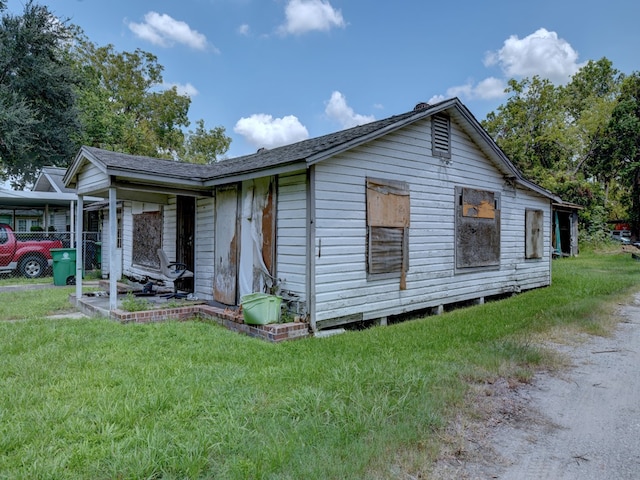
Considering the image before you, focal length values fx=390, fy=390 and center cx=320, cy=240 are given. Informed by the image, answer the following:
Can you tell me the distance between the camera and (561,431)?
3.01m

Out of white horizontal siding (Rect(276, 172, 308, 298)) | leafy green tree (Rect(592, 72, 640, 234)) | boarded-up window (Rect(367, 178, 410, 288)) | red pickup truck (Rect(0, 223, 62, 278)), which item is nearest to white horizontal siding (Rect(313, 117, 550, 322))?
boarded-up window (Rect(367, 178, 410, 288))

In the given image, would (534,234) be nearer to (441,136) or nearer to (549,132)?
(441,136)

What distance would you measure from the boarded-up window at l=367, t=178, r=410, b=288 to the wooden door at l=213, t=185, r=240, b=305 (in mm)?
2453

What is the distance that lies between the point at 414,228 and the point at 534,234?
516 cm

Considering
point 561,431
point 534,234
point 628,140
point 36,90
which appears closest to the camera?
point 561,431

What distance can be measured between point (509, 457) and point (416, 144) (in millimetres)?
5748

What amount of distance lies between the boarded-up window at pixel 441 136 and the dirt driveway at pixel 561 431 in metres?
4.59

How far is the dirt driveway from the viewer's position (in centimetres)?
246

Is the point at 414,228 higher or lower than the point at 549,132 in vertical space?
lower

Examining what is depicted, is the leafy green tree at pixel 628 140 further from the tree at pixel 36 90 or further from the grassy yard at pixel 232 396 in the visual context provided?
the tree at pixel 36 90


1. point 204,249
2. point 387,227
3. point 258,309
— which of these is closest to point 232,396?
point 258,309

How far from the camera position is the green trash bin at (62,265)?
1108 centimetres

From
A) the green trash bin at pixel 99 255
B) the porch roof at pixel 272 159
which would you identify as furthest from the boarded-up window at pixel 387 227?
the green trash bin at pixel 99 255

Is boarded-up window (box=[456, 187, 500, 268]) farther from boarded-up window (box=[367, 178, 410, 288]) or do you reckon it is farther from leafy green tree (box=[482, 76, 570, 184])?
leafy green tree (box=[482, 76, 570, 184])
